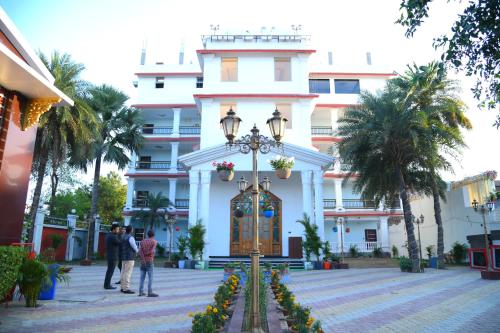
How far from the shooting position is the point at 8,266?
6.64 meters

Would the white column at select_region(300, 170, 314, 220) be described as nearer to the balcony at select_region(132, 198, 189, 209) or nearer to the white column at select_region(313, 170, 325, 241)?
the white column at select_region(313, 170, 325, 241)

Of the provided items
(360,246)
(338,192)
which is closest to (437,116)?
(338,192)

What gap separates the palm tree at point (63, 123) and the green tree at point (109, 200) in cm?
2282

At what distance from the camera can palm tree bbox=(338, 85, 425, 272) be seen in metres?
17.6

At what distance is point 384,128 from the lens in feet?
57.0

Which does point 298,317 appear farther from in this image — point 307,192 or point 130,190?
point 130,190

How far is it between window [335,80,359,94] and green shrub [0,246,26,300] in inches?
1176

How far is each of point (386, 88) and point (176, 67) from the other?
72.4ft

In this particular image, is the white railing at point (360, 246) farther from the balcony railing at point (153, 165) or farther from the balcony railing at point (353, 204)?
the balcony railing at point (153, 165)

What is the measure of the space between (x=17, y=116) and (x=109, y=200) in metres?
35.8

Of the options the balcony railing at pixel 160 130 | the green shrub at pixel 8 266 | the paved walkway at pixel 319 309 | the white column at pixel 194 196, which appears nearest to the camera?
the paved walkway at pixel 319 309

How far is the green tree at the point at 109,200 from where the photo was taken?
41719 millimetres

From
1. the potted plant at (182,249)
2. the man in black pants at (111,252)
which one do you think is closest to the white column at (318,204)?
the potted plant at (182,249)

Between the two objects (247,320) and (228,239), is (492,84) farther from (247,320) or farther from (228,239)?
(228,239)
